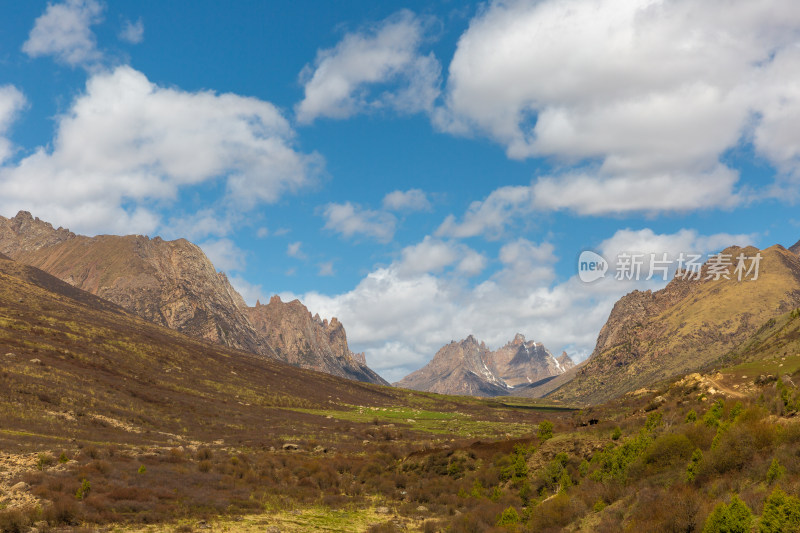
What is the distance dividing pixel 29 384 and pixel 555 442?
74.2 metres

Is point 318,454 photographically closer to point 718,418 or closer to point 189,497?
point 189,497

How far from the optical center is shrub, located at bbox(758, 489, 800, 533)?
43.5ft

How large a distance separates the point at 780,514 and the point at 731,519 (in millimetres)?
1208

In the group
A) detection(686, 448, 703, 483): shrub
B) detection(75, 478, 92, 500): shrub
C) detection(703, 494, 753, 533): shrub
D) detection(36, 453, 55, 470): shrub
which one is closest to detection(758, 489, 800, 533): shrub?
detection(703, 494, 753, 533): shrub

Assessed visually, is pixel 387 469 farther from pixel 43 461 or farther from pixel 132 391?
pixel 132 391

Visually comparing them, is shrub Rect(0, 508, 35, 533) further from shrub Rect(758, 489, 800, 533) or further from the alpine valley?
shrub Rect(758, 489, 800, 533)

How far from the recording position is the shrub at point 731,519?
46.3 ft

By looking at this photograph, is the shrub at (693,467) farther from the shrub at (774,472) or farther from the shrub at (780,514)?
the shrub at (780,514)

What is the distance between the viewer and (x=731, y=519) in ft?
46.6

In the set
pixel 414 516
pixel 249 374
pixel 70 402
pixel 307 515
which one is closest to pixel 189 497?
pixel 307 515

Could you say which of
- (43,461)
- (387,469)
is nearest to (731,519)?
(387,469)

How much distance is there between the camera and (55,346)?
101875 mm

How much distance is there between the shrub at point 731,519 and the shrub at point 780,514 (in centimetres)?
35

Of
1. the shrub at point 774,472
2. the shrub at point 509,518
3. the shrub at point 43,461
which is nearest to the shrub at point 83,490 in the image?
the shrub at point 43,461
